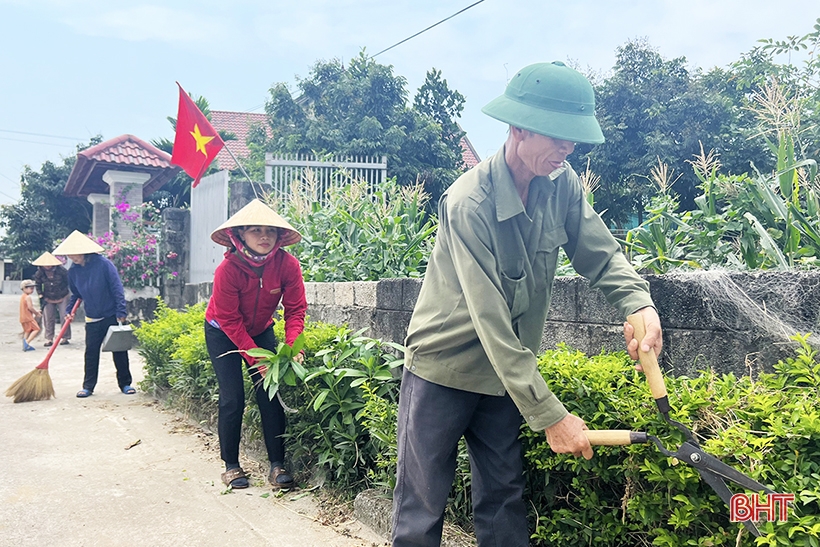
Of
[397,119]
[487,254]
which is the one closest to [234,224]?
[487,254]

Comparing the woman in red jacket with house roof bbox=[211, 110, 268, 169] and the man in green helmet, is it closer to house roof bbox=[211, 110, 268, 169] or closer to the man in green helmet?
the man in green helmet

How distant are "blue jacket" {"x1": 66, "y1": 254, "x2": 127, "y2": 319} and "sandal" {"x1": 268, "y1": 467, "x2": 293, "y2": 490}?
166 inches

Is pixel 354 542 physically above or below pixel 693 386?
below

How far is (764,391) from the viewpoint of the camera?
222 cm

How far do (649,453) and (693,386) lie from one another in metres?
0.34

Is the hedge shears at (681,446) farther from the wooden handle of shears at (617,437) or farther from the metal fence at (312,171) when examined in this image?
the metal fence at (312,171)

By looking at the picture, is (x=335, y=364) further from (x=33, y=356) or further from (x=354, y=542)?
(x=33, y=356)

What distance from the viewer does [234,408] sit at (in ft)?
14.1

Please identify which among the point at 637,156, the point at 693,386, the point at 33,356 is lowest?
the point at 33,356

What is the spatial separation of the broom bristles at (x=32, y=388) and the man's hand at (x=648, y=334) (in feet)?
22.1

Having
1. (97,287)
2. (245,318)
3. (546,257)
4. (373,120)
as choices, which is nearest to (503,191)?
(546,257)

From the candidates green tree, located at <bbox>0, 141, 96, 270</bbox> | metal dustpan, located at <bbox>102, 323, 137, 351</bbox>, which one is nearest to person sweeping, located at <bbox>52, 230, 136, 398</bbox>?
metal dustpan, located at <bbox>102, 323, 137, 351</bbox>

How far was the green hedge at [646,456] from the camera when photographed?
192 cm

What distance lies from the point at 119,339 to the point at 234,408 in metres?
3.62
